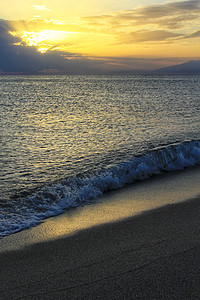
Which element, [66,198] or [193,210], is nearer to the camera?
[193,210]

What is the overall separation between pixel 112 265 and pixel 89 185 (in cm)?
423

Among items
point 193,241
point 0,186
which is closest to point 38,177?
point 0,186

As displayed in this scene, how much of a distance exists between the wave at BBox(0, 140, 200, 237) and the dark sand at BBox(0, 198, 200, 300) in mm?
1473

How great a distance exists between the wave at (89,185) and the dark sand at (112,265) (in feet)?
4.83

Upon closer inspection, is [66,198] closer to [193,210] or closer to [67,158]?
[193,210]

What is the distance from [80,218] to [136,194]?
6.86 feet

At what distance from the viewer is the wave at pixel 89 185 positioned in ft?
21.0

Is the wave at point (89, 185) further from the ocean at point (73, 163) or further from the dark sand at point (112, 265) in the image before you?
the dark sand at point (112, 265)

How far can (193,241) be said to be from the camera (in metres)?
4.71

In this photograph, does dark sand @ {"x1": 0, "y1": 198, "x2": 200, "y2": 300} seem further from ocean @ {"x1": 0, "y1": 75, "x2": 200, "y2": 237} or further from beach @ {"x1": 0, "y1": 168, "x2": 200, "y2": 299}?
ocean @ {"x1": 0, "y1": 75, "x2": 200, "y2": 237}

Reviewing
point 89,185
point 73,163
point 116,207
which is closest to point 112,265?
point 116,207

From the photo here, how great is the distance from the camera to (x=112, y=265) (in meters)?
4.14

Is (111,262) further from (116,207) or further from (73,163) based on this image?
(73,163)

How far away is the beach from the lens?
11.9ft
